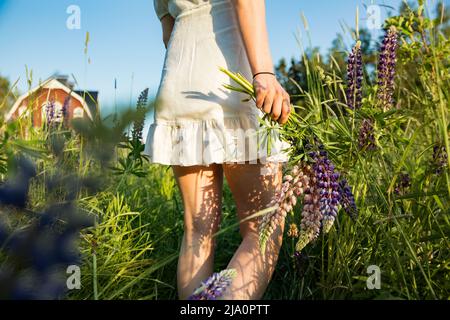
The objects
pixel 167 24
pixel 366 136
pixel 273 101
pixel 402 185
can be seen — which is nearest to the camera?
pixel 273 101

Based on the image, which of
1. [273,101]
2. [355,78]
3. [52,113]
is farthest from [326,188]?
[52,113]

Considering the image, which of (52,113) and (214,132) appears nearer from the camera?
(214,132)

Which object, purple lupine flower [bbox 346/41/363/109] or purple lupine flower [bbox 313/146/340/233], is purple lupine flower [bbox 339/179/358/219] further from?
purple lupine flower [bbox 346/41/363/109]

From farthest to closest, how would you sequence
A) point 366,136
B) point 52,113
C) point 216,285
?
point 52,113, point 366,136, point 216,285

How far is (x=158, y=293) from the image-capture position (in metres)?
1.81

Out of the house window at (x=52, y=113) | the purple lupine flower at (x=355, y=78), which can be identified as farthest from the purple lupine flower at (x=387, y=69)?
the house window at (x=52, y=113)

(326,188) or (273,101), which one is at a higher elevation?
(273,101)

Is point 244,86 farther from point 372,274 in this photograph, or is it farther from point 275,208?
point 372,274

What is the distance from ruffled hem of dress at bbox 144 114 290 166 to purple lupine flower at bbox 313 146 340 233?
17 centimetres

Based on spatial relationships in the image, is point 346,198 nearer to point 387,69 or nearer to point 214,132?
point 214,132

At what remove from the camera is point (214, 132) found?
1.37 m

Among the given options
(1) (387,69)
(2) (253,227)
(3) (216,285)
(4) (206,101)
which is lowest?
(3) (216,285)

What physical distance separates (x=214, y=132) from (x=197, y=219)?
296mm
